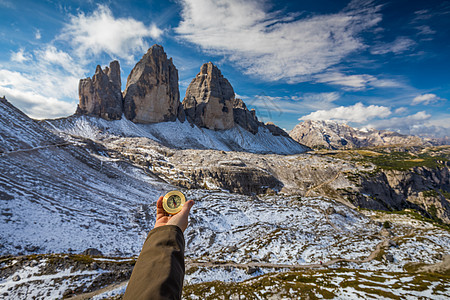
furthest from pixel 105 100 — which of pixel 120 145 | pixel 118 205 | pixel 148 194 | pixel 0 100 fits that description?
pixel 118 205

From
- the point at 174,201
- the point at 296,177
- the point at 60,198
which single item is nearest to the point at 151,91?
the point at 296,177

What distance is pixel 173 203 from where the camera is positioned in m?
4.89

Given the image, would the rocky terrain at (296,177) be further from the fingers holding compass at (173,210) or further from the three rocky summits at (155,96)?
the fingers holding compass at (173,210)

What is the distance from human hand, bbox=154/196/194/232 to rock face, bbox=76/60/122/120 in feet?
398

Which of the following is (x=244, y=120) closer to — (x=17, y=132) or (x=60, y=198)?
(x=17, y=132)

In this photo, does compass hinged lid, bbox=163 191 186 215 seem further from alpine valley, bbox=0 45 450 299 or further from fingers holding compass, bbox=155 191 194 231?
alpine valley, bbox=0 45 450 299

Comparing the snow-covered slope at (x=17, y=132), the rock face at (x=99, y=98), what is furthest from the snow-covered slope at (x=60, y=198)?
the rock face at (x=99, y=98)

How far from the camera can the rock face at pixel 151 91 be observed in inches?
4727

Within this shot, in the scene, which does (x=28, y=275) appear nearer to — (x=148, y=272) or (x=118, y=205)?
(x=148, y=272)

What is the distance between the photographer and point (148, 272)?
256 cm

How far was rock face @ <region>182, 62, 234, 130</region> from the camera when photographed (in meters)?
154

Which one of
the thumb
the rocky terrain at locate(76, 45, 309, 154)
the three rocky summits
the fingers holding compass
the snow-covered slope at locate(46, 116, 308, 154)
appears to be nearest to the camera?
the thumb

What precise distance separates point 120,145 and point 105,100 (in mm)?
45950

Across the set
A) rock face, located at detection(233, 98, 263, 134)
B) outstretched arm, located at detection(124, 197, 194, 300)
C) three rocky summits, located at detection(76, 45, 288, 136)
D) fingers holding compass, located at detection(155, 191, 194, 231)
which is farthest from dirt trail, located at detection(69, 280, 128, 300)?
rock face, located at detection(233, 98, 263, 134)
